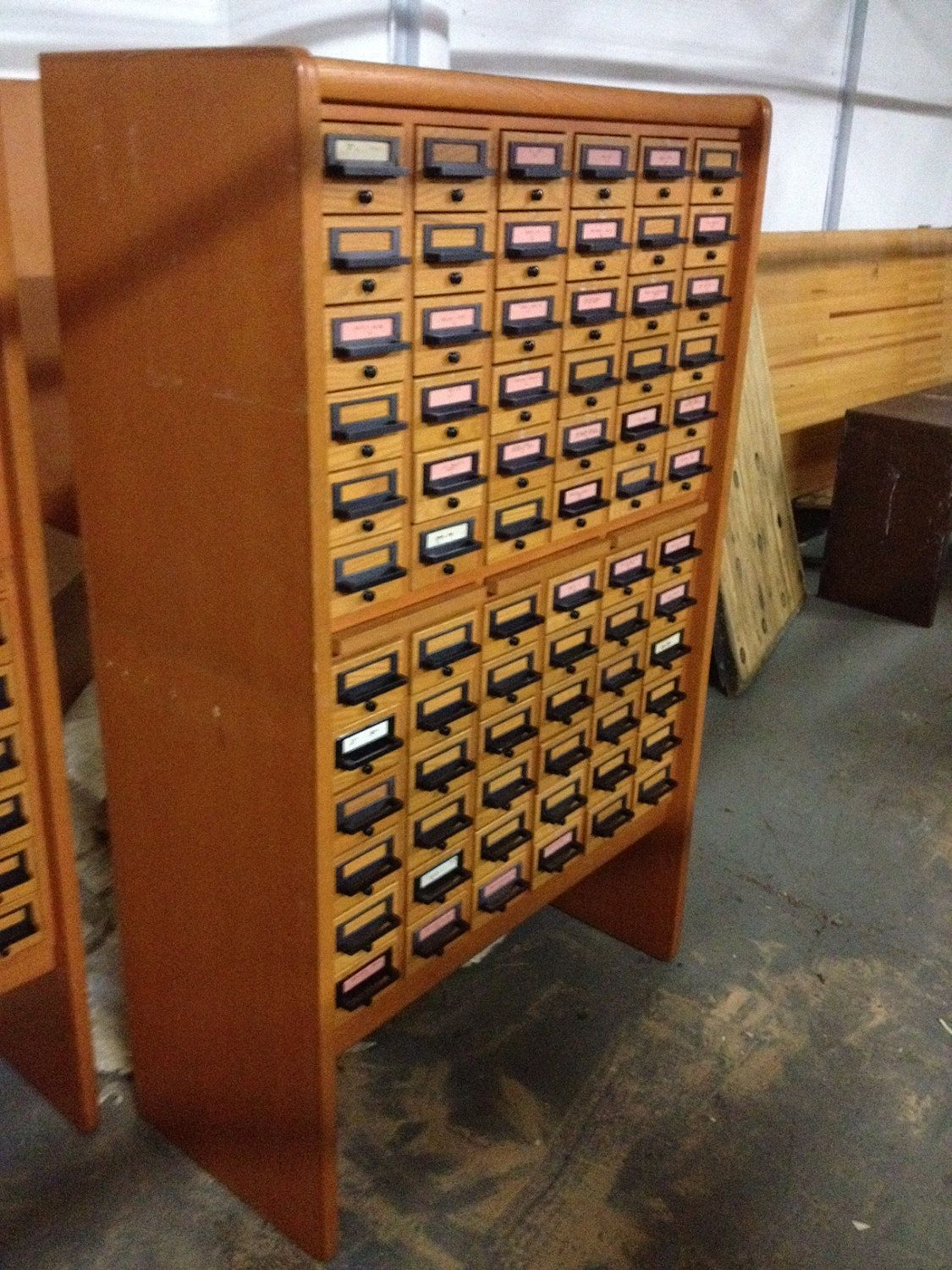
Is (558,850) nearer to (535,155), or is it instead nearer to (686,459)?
(686,459)

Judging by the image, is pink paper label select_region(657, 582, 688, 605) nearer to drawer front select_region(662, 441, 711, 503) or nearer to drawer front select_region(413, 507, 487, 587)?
drawer front select_region(662, 441, 711, 503)

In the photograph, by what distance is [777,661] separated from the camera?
13.3 feet

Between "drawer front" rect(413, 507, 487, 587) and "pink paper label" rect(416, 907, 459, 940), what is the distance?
59cm

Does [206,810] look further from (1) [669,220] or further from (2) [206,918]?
(1) [669,220]

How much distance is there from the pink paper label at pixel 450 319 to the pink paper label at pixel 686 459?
637mm

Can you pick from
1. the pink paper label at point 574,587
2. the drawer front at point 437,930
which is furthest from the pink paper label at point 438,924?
the pink paper label at point 574,587

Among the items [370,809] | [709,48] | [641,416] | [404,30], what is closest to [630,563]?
[641,416]

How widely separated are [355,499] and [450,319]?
278 millimetres

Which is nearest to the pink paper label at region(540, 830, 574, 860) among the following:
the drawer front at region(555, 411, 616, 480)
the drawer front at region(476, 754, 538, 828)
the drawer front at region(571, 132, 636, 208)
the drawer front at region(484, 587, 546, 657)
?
the drawer front at region(476, 754, 538, 828)

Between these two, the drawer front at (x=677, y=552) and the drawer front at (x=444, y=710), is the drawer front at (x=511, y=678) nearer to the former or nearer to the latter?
the drawer front at (x=444, y=710)

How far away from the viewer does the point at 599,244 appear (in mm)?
1673

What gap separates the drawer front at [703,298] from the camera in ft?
6.23

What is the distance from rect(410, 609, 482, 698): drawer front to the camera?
1.61 metres

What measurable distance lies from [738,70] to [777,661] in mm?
2250
